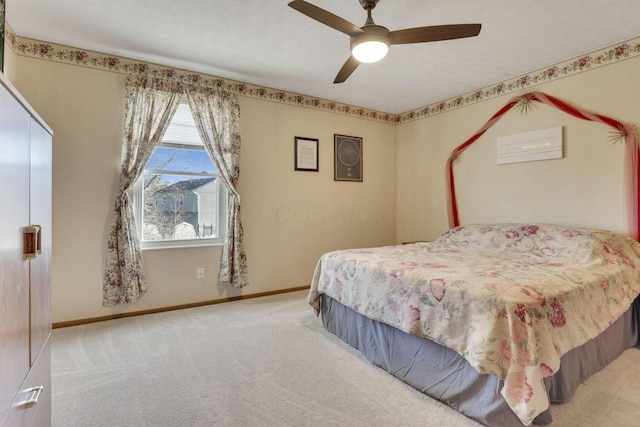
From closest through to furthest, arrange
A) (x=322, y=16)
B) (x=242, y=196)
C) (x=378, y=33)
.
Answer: (x=322, y=16) → (x=378, y=33) → (x=242, y=196)

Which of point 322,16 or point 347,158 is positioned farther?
point 347,158

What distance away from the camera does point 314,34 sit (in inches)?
104

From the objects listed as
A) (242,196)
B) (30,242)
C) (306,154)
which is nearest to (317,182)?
(306,154)

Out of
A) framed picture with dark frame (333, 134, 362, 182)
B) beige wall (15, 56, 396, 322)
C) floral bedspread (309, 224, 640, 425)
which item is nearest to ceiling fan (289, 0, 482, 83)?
floral bedspread (309, 224, 640, 425)

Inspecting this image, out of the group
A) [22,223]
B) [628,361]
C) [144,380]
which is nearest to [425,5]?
[22,223]

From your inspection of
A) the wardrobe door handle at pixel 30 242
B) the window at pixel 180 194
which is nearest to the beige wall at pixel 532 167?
the window at pixel 180 194

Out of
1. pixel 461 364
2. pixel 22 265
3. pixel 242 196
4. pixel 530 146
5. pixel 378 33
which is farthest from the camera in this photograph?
pixel 242 196

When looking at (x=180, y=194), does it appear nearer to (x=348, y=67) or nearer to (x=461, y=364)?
(x=348, y=67)

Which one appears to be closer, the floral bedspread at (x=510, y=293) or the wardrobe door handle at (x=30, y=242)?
the wardrobe door handle at (x=30, y=242)

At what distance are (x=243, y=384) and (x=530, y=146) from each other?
3.53 m

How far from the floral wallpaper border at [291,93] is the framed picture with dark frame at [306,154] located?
1.52 feet

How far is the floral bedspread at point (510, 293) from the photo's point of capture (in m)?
1.50

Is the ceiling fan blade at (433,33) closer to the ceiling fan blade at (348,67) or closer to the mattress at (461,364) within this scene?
the ceiling fan blade at (348,67)

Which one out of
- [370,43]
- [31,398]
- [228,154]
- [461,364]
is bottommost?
[461,364]
